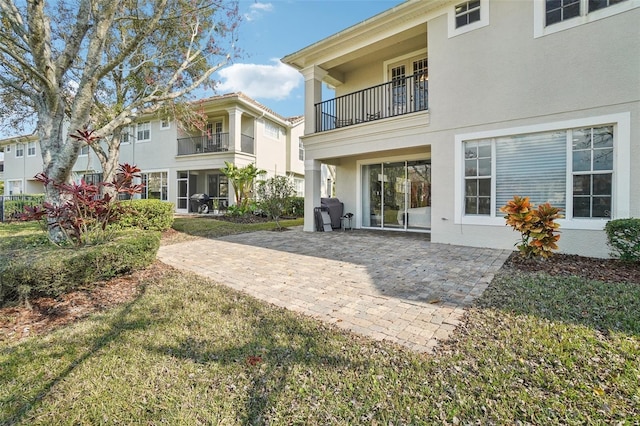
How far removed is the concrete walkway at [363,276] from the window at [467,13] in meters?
6.05

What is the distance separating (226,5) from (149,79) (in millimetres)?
3843

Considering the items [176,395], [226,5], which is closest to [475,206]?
[176,395]

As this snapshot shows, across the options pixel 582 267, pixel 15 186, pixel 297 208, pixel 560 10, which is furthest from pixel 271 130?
pixel 15 186

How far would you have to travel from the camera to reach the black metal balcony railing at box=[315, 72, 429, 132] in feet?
32.4

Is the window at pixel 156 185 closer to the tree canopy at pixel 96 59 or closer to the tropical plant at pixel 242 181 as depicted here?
the tropical plant at pixel 242 181

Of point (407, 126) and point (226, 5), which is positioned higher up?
point (226, 5)

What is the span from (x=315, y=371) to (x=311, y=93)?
10.4 meters

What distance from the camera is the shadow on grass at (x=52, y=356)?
2.21 metres

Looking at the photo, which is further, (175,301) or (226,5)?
(226,5)

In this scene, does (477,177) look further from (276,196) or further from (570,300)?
(276,196)

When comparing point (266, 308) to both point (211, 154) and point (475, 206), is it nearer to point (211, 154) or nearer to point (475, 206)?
point (475, 206)

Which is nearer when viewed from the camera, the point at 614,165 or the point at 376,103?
the point at 614,165

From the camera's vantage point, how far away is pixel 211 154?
722 inches

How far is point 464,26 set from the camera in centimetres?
798
